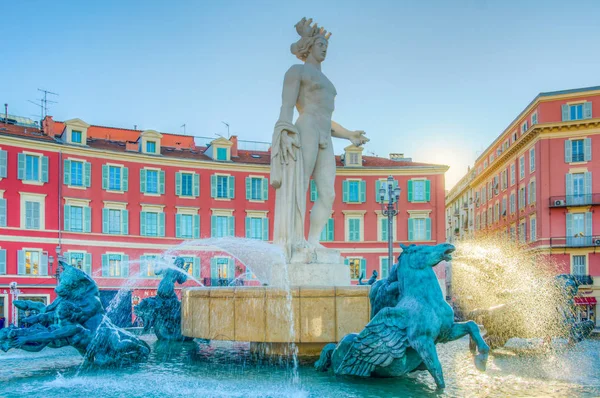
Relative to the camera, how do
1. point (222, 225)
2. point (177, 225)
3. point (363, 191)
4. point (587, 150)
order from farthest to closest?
1. point (363, 191)
2. point (222, 225)
3. point (177, 225)
4. point (587, 150)

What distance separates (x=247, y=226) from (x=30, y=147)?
50.3 feet

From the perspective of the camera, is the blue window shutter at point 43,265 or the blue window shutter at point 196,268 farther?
the blue window shutter at point 196,268

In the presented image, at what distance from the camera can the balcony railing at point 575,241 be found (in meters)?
39.4

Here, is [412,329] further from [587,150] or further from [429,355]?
[587,150]

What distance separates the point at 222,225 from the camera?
4428cm

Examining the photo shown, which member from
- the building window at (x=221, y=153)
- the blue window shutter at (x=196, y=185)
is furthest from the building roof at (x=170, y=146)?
the blue window shutter at (x=196, y=185)

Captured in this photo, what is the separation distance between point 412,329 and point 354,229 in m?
40.9

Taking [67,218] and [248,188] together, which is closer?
[67,218]

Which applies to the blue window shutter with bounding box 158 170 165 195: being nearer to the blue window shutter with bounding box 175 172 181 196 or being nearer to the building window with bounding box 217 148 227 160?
the blue window shutter with bounding box 175 172 181 196

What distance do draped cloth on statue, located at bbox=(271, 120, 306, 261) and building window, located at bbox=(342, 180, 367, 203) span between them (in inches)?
1474

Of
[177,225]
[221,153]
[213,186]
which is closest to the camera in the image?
[177,225]

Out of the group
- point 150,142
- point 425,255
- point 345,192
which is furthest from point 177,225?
point 425,255

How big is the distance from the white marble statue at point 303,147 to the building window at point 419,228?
3805 cm

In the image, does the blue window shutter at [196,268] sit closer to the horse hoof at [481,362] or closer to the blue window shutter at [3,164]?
the blue window shutter at [3,164]
